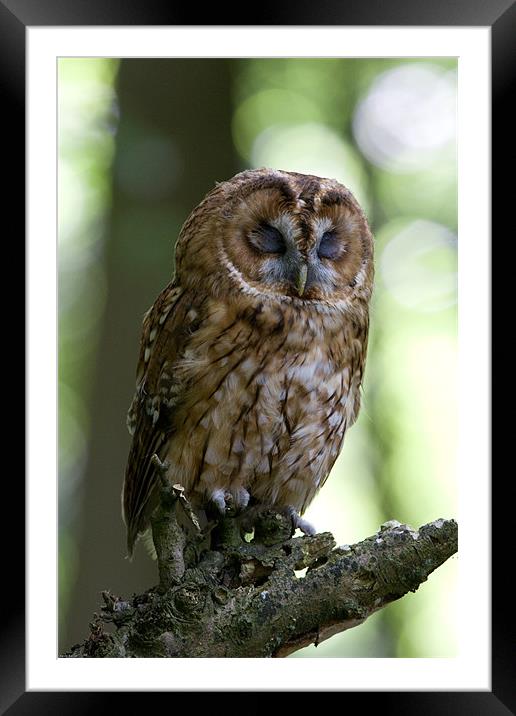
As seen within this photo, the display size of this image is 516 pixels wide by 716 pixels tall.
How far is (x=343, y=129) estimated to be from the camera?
2.46 meters

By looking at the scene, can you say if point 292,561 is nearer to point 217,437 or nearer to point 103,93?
point 217,437

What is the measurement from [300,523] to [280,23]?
1.33m

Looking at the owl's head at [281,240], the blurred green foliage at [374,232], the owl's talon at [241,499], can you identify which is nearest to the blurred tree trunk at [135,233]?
the blurred green foliage at [374,232]

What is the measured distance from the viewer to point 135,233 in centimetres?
288

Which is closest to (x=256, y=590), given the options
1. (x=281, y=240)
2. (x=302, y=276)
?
(x=302, y=276)

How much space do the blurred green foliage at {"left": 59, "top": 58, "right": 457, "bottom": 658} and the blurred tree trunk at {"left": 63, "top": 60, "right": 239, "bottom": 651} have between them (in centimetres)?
1

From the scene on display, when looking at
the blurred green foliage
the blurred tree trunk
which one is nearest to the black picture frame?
the blurred green foliage

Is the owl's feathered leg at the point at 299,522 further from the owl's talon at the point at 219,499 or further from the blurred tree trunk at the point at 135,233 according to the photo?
the blurred tree trunk at the point at 135,233

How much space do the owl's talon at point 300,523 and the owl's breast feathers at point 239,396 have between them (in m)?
0.09

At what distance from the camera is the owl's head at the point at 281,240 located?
2.21 m

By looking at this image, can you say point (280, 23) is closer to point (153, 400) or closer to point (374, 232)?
point (374, 232)
